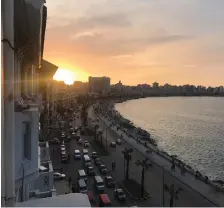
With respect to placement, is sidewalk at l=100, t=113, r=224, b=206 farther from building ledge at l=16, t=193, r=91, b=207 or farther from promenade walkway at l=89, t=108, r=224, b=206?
building ledge at l=16, t=193, r=91, b=207

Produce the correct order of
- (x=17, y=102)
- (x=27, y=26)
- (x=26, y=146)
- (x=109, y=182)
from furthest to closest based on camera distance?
1. (x=109, y=182)
2. (x=26, y=146)
3. (x=17, y=102)
4. (x=27, y=26)

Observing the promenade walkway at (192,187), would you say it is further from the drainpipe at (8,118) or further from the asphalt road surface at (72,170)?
the drainpipe at (8,118)

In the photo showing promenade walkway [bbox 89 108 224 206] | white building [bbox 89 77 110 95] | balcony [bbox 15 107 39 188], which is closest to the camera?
balcony [bbox 15 107 39 188]

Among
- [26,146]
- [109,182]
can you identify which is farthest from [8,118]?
[109,182]

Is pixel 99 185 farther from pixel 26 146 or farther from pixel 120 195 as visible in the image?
pixel 26 146

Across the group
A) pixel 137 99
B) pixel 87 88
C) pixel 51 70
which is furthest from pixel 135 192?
pixel 137 99

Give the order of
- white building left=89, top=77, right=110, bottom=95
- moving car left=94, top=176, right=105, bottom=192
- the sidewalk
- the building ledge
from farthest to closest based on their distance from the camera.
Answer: white building left=89, top=77, right=110, bottom=95 → moving car left=94, top=176, right=105, bottom=192 → the sidewalk → the building ledge

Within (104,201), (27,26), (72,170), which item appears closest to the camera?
(27,26)

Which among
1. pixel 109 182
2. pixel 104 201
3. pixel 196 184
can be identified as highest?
pixel 104 201

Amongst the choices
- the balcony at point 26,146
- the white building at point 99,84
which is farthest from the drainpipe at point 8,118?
the white building at point 99,84

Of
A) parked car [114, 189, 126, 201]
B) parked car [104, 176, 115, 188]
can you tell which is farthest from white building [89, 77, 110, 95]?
parked car [114, 189, 126, 201]

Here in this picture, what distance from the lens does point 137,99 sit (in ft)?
453

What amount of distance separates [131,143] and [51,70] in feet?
77.2

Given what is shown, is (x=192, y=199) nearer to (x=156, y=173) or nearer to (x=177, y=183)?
(x=177, y=183)
